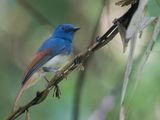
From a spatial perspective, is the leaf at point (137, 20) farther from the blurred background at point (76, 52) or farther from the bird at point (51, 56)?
the blurred background at point (76, 52)

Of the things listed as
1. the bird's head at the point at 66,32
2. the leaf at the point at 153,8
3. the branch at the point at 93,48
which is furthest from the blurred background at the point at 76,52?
the leaf at the point at 153,8

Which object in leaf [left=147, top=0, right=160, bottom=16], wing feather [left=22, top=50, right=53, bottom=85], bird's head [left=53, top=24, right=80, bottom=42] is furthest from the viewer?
bird's head [left=53, top=24, right=80, bottom=42]

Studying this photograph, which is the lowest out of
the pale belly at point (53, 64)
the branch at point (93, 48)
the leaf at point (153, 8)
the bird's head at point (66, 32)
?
the leaf at point (153, 8)

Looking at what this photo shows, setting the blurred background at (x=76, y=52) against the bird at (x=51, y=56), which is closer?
the bird at (x=51, y=56)

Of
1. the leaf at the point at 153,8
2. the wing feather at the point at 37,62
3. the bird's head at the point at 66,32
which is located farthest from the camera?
the bird's head at the point at 66,32

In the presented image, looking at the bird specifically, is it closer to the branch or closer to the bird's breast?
the bird's breast

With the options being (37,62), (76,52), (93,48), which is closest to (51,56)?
(37,62)

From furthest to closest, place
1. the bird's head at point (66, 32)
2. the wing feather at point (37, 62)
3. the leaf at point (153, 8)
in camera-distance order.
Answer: the bird's head at point (66, 32) → the wing feather at point (37, 62) → the leaf at point (153, 8)

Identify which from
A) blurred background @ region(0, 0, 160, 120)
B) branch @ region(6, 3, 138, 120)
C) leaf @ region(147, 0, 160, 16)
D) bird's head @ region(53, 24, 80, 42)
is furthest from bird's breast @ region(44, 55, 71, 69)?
leaf @ region(147, 0, 160, 16)
